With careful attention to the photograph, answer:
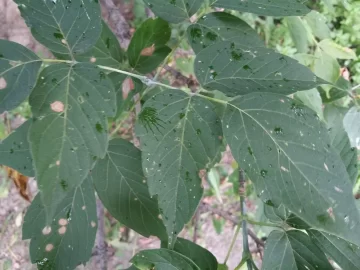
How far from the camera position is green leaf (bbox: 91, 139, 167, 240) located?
103cm

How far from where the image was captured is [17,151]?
100cm

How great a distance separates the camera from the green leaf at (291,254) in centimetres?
91

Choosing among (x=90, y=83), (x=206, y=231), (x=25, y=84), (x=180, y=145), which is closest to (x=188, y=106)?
(x=180, y=145)

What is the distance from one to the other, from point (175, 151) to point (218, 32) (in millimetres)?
363

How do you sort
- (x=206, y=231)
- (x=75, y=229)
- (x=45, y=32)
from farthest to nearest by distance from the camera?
(x=206, y=231) → (x=75, y=229) → (x=45, y=32)

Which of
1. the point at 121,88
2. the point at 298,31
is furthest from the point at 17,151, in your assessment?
the point at 298,31

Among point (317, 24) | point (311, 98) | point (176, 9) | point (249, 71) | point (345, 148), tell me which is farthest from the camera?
point (317, 24)

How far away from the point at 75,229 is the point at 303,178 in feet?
1.92

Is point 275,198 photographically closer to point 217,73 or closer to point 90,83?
point 217,73

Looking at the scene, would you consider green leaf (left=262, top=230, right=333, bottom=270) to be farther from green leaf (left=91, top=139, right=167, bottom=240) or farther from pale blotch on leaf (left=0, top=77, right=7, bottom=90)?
pale blotch on leaf (left=0, top=77, right=7, bottom=90)

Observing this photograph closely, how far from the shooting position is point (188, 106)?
88 centimetres

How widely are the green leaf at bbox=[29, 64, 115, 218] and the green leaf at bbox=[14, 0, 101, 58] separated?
66 mm

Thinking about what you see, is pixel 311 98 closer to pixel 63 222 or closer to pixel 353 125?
pixel 353 125

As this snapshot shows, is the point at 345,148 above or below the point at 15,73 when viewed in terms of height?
below
